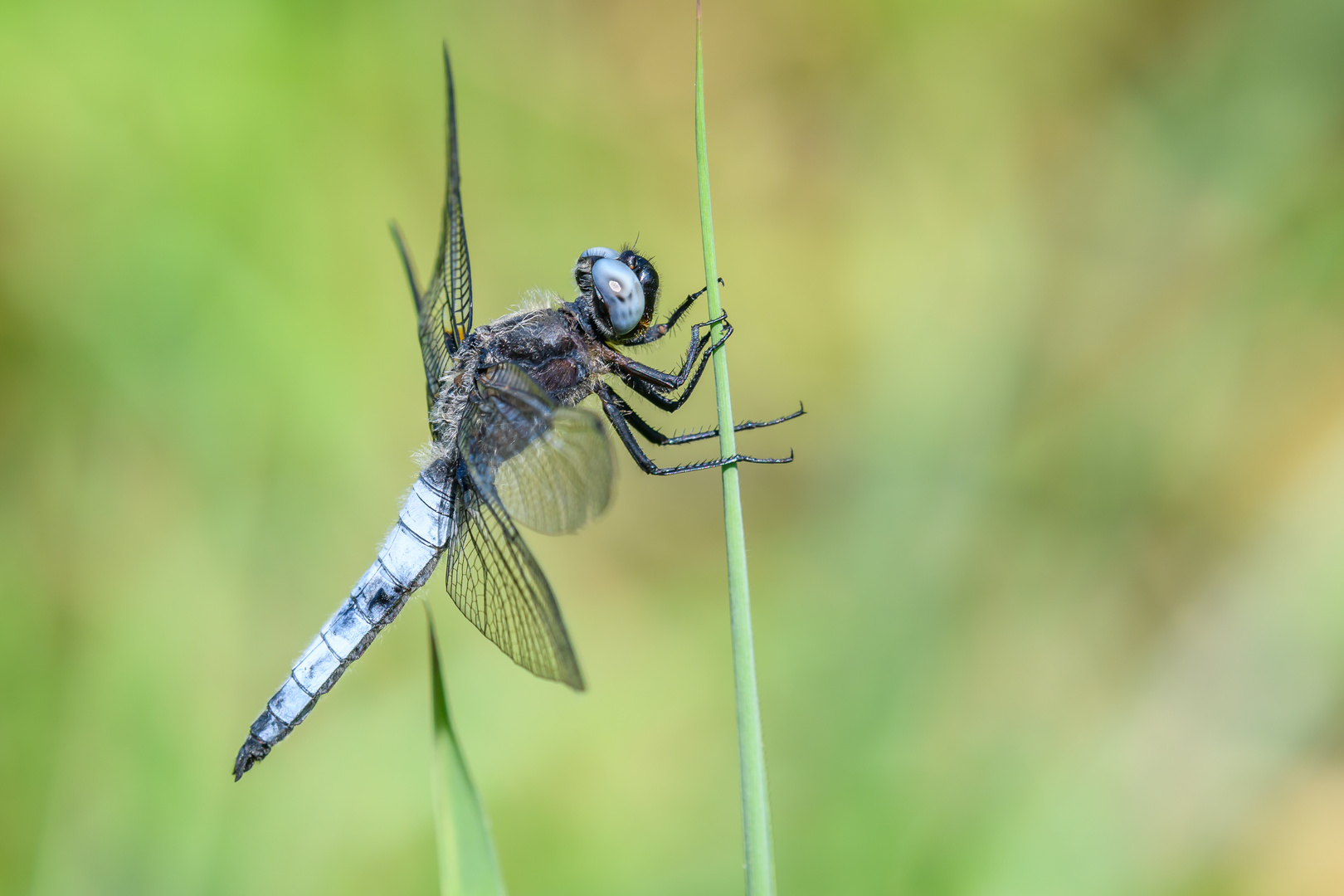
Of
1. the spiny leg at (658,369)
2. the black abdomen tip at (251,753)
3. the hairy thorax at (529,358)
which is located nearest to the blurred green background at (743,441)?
the black abdomen tip at (251,753)

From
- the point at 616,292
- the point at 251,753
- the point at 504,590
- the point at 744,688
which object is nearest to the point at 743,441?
the point at 616,292

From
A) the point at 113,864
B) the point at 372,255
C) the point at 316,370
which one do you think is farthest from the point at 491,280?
the point at 113,864

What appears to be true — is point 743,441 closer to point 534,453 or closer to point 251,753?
point 534,453

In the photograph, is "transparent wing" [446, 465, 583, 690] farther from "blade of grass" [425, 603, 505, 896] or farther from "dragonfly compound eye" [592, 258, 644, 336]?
"dragonfly compound eye" [592, 258, 644, 336]

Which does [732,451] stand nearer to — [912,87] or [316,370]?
[316,370]

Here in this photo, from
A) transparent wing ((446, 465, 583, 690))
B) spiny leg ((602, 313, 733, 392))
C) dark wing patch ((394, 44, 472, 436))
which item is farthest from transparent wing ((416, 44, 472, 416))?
spiny leg ((602, 313, 733, 392))

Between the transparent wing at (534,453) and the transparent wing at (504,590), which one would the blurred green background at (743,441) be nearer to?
the transparent wing at (504,590)
